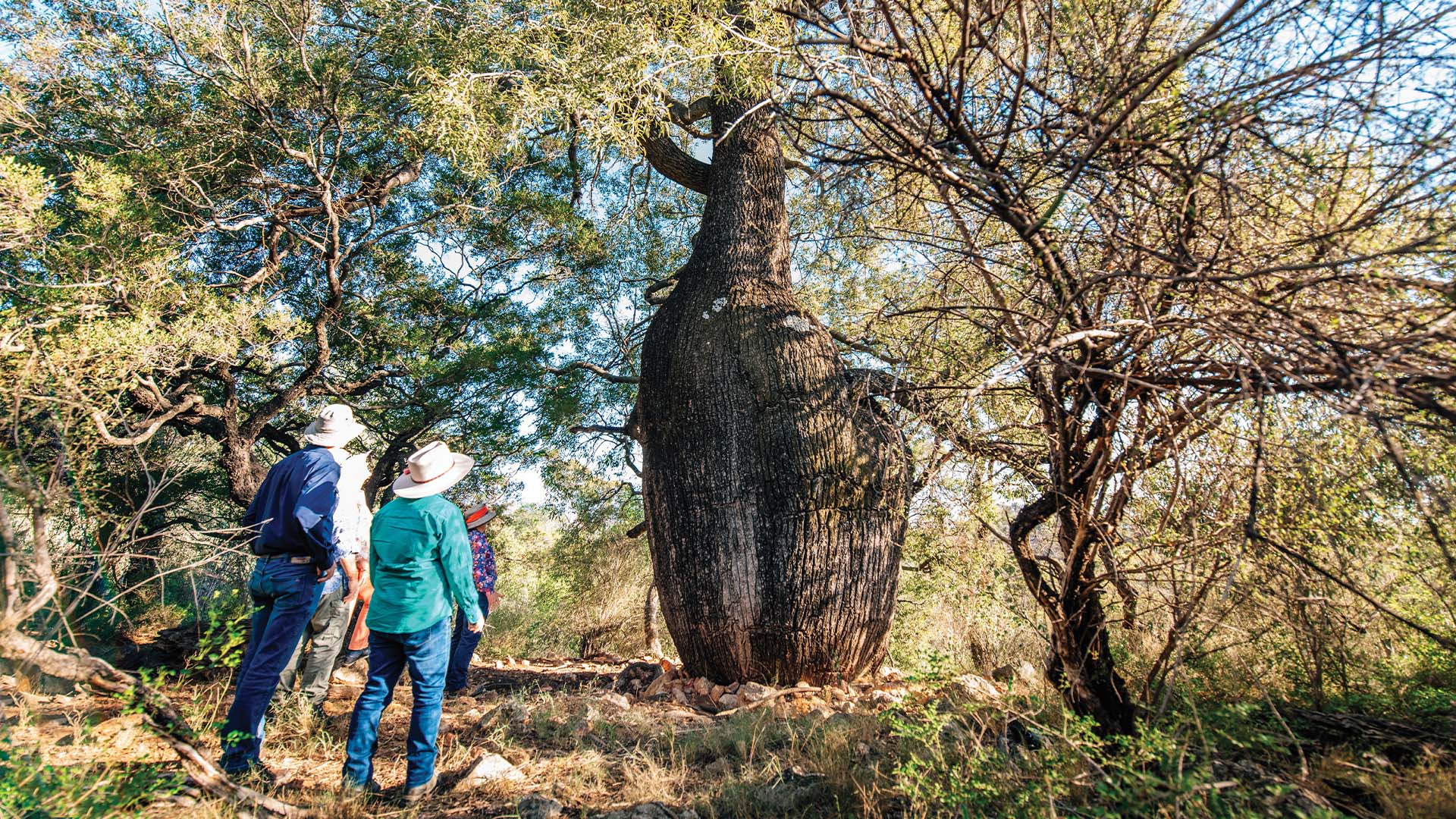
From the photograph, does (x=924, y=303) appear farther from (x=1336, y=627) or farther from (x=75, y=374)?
(x=75, y=374)

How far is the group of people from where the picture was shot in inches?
119

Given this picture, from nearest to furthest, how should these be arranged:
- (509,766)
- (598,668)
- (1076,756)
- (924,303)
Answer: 1. (1076,756)
2. (509,766)
3. (924,303)
4. (598,668)

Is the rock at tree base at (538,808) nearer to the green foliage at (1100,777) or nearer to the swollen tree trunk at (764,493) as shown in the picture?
the green foliage at (1100,777)

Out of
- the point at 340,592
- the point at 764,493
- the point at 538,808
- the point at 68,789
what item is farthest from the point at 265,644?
the point at 764,493

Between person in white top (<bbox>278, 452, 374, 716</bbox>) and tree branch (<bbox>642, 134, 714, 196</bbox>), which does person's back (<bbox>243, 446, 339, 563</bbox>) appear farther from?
tree branch (<bbox>642, 134, 714, 196</bbox>)

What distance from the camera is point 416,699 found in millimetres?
3055

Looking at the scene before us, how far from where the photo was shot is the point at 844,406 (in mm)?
4965

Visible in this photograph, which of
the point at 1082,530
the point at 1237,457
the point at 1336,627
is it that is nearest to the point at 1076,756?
the point at 1082,530

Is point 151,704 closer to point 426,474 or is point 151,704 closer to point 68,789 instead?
point 68,789

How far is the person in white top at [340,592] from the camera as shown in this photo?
388 centimetres

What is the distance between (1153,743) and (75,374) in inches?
214

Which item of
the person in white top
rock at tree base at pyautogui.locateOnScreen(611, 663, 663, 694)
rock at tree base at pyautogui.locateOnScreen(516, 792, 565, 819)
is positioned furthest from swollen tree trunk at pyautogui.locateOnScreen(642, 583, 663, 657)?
rock at tree base at pyautogui.locateOnScreen(516, 792, 565, 819)

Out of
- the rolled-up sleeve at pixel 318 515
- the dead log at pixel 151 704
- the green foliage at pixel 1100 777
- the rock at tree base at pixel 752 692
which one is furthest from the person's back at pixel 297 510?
the green foliage at pixel 1100 777

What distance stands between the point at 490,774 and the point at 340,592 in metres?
1.87
